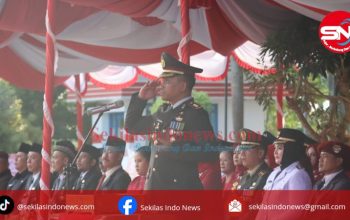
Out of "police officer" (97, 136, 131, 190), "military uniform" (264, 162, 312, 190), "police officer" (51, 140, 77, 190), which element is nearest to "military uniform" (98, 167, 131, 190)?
"police officer" (97, 136, 131, 190)

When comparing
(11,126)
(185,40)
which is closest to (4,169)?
(11,126)

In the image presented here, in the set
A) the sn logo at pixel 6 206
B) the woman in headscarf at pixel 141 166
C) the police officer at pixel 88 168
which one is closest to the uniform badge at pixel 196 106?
the woman in headscarf at pixel 141 166

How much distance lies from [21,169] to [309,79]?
2428 millimetres

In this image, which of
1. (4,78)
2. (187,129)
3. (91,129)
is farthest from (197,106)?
(4,78)

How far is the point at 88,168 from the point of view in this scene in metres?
6.04

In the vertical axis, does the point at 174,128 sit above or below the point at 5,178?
above

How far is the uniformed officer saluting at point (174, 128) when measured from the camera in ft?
16.9

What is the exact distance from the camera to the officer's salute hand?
527 cm

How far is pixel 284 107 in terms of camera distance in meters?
7.06

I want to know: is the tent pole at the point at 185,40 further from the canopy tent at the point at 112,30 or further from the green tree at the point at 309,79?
the green tree at the point at 309,79

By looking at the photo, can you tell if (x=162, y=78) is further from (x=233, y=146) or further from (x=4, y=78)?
(x=4, y=78)

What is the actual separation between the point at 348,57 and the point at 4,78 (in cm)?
300

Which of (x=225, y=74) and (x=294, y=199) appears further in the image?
(x=225, y=74)

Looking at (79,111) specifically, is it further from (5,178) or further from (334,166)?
(334,166)
